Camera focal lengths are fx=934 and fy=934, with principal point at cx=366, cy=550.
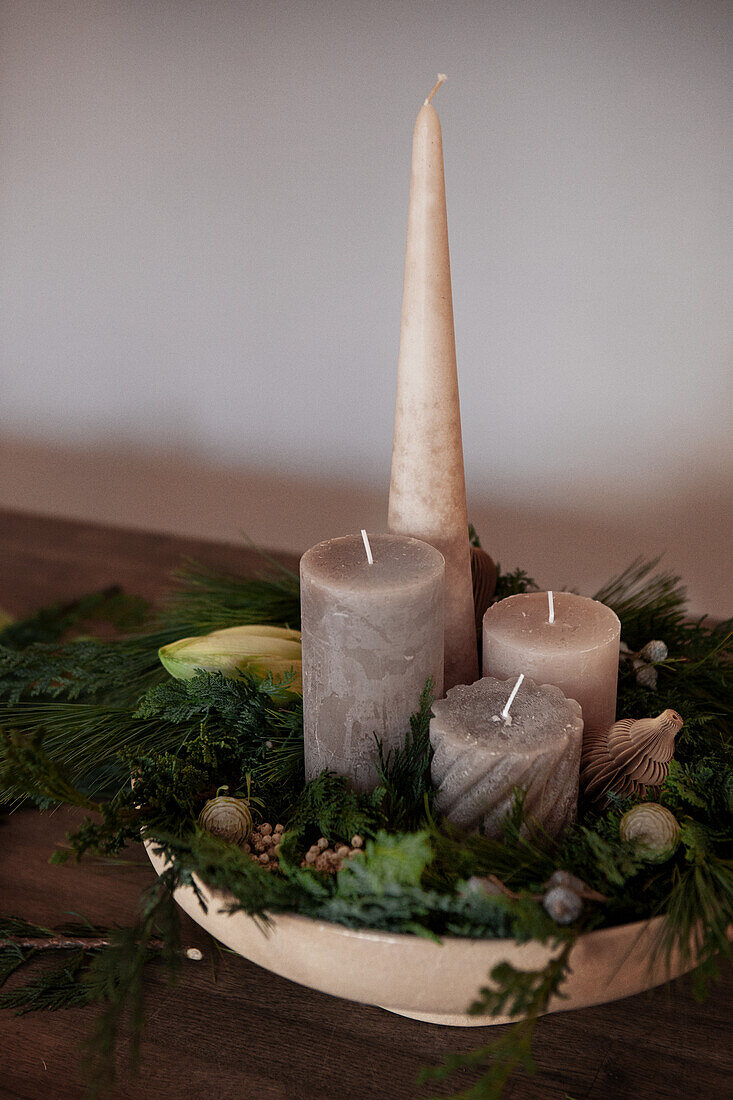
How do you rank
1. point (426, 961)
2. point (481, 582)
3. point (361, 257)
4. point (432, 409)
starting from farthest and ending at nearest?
point (361, 257)
point (481, 582)
point (432, 409)
point (426, 961)

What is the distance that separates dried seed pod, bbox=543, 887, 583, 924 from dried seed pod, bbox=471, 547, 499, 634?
21cm

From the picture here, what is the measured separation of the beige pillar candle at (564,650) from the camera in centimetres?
38

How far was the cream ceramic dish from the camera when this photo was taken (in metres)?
0.28

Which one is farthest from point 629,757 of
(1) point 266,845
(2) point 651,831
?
(1) point 266,845

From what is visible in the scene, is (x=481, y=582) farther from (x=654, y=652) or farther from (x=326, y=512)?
(x=326, y=512)

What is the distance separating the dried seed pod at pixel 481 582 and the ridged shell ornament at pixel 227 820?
0.58 ft

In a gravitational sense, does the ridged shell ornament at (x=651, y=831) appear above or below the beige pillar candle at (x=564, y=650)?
below

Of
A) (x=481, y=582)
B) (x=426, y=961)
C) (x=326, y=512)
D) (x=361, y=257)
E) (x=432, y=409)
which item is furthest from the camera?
(x=326, y=512)

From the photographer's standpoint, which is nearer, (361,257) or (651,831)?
(651,831)

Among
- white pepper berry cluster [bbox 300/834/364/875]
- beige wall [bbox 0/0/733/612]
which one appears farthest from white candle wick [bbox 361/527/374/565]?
beige wall [bbox 0/0/733/612]

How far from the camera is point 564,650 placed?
14.7 inches

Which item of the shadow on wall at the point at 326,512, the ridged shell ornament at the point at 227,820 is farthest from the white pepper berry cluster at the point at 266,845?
the shadow on wall at the point at 326,512

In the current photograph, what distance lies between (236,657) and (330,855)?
0.13 m

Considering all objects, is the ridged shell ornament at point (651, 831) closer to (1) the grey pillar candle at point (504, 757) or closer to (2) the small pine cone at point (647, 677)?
(1) the grey pillar candle at point (504, 757)
